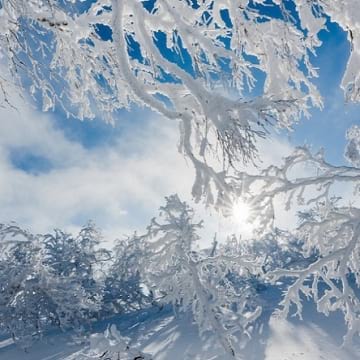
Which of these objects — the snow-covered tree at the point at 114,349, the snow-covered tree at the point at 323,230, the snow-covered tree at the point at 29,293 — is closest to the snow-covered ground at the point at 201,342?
the snow-covered tree at the point at 29,293

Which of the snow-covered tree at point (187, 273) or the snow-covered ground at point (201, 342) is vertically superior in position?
the snow-covered tree at point (187, 273)

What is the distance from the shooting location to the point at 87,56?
367 cm

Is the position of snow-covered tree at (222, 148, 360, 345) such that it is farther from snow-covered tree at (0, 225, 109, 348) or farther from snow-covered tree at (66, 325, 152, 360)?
snow-covered tree at (0, 225, 109, 348)

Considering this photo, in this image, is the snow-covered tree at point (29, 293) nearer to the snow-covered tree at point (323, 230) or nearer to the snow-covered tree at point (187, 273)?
the snow-covered tree at point (187, 273)

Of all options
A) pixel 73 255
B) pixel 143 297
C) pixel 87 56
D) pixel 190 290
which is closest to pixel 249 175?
pixel 87 56

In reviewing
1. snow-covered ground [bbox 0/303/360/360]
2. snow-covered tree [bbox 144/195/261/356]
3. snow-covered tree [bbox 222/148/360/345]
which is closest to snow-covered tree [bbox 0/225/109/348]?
snow-covered ground [bbox 0/303/360/360]

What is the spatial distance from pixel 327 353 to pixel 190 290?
7.50 meters

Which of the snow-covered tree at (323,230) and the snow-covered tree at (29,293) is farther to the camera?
the snow-covered tree at (29,293)

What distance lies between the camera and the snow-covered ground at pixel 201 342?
15.1 metres

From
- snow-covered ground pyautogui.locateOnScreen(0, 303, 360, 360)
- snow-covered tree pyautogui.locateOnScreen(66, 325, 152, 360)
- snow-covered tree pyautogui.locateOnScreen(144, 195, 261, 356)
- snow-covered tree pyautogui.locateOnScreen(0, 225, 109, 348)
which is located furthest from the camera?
snow-covered tree pyautogui.locateOnScreen(0, 225, 109, 348)

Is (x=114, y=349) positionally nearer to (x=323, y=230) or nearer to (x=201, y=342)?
(x=323, y=230)

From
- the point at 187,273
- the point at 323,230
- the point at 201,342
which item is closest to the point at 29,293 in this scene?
the point at 201,342

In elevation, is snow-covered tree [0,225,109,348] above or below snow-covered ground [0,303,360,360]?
above

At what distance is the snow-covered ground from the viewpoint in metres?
15.1
